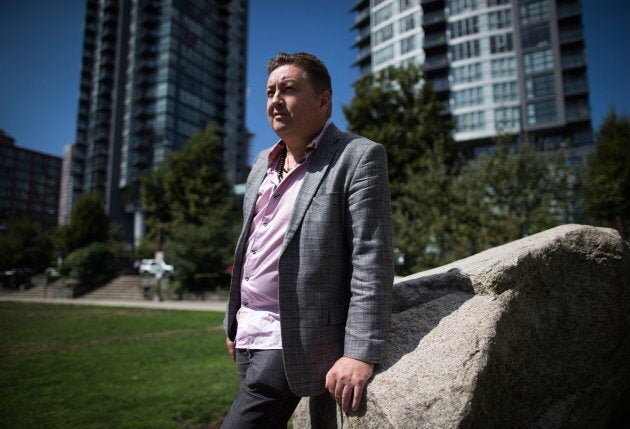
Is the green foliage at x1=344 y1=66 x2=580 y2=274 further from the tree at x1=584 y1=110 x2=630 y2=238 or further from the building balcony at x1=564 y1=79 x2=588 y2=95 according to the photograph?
the building balcony at x1=564 y1=79 x2=588 y2=95

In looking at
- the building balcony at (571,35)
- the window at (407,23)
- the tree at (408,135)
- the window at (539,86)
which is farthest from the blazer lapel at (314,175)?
the window at (407,23)

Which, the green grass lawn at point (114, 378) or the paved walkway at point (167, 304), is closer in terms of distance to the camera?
the green grass lawn at point (114, 378)

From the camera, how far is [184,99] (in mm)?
64125

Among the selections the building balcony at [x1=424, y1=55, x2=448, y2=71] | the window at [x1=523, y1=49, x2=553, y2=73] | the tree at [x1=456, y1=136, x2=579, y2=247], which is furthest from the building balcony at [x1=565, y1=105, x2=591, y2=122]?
the tree at [x1=456, y1=136, x2=579, y2=247]

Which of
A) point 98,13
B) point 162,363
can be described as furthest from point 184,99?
point 162,363

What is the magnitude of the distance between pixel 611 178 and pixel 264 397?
96.0 ft

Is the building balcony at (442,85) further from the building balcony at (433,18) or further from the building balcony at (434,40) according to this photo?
the building balcony at (433,18)

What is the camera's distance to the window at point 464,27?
49.6 m

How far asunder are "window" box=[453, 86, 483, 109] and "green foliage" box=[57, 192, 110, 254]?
1734 inches

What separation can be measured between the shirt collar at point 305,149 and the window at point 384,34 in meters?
58.1

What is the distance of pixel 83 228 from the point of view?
4216cm

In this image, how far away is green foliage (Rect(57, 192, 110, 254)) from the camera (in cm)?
4209

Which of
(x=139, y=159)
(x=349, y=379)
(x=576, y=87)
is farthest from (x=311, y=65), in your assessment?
(x=139, y=159)

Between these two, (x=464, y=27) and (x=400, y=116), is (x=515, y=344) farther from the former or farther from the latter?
(x=464, y=27)
